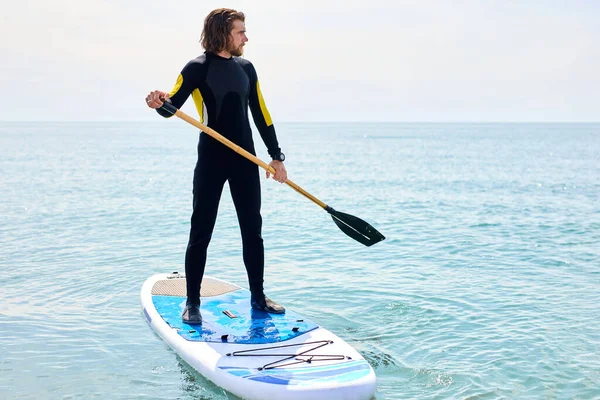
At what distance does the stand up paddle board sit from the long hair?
224 centimetres

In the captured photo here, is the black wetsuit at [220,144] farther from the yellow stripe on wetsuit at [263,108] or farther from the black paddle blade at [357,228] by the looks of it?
the black paddle blade at [357,228]

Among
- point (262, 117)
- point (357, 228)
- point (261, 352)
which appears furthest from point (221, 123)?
point (261, 352)

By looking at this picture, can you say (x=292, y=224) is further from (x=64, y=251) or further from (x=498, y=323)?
(x=498, y=323)

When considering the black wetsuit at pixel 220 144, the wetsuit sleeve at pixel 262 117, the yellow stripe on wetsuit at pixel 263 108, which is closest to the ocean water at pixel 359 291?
the black wetsuit at pixel 220 144

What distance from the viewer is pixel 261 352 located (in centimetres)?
514

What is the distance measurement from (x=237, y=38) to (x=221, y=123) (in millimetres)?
679

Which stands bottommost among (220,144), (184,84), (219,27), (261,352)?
(261,352)

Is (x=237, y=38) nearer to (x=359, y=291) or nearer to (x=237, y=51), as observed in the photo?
(x=237, y=51)

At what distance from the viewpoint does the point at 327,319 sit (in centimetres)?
742

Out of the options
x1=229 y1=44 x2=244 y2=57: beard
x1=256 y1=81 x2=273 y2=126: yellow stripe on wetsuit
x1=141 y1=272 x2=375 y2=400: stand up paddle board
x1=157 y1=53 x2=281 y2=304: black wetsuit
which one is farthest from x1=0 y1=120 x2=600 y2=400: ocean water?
x1=229 y1=44 x2=244 y2=57: beard

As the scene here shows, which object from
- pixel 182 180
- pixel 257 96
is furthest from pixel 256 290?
pixel 182 180

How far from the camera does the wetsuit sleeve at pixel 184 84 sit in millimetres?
5305

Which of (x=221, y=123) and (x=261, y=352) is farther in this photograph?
(x=221, y=123)

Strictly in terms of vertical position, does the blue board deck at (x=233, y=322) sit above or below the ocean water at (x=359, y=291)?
above
